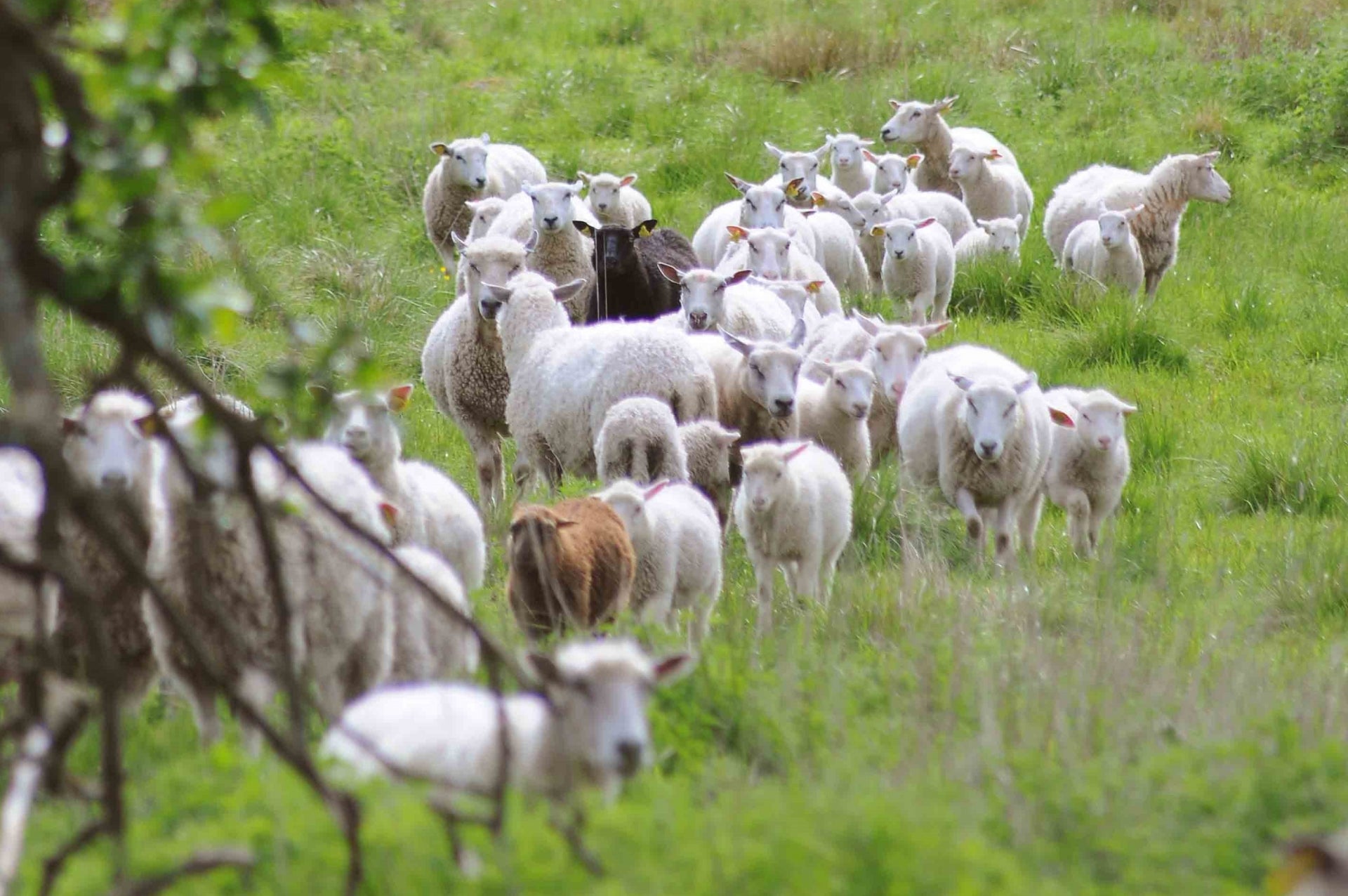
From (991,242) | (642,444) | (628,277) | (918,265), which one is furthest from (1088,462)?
(991,242)

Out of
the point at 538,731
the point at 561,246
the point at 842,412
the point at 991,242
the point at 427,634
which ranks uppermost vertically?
the point at 538,731

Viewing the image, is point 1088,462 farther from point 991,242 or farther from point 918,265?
point 991,242

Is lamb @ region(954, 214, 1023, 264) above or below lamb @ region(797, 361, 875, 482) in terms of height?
below

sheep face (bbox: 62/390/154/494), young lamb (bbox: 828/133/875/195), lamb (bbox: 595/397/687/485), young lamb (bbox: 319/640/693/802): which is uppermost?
sheep face (bbox: 62/390/154/494)

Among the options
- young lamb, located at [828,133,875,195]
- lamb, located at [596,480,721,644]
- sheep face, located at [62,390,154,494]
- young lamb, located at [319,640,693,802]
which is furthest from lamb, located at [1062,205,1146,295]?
young lamb, located at [319,640,693,802]

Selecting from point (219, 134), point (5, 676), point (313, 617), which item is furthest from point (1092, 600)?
point (219, 134)

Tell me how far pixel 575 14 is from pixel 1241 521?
45.5ft

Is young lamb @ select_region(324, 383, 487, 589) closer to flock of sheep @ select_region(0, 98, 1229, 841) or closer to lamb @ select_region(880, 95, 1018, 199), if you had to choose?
flock of sheep @ select_region(0, 98, 1229, 841)

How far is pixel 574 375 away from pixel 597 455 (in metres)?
0.60

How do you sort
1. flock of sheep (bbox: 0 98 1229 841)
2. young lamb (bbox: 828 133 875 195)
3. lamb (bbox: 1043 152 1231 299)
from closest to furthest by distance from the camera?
flock of sheep (bbox: 0 98 1229 841)
lamb (bbox: 1043 152 1231 299)
young lamb (bbox: 828 133 875 195)

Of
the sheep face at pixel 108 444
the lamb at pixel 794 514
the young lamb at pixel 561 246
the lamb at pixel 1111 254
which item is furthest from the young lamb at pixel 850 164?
the sheep face at pixel 108 444

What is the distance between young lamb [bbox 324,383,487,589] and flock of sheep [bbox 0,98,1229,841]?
1 centimetres

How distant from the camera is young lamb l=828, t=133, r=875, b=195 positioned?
15000 mm

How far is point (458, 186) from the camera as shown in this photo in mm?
12742
